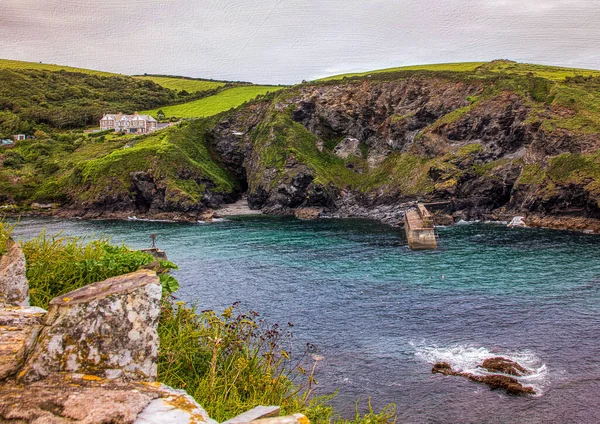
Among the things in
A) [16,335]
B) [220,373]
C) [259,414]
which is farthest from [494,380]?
[16,335]

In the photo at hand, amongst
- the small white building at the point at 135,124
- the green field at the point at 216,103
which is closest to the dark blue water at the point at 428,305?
the small white building at the point at 135,124

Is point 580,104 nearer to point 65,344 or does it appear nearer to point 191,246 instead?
point 191,246

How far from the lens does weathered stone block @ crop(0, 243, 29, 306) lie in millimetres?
9664

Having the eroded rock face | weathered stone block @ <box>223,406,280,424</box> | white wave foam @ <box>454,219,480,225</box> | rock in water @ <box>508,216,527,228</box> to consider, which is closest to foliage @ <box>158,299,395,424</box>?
weathered stone block @ <box>223,406,280,424</box>

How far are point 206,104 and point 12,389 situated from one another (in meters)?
181

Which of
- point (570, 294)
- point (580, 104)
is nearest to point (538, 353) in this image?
point (570, 294)

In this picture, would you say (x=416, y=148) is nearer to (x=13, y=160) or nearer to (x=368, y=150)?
(x=368, y=150)

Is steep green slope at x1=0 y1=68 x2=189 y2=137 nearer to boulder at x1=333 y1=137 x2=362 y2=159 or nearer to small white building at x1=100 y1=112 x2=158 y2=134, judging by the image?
small white building at x1=100 y1=112 x2=158 y2=134

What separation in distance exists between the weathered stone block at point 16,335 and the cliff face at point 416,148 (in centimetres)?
8346

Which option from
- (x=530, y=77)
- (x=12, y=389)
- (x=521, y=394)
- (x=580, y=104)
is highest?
(x=530, y=77)

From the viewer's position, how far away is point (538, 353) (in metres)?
30.2

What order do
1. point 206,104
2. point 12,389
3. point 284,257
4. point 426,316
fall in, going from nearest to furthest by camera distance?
point 12,389 < point 426,316 < point 284,257 < point 206,104

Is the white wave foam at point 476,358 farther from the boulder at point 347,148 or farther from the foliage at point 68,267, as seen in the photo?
the boulder at point 347,148

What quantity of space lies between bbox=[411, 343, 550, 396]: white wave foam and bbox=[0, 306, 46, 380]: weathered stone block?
26.5m
